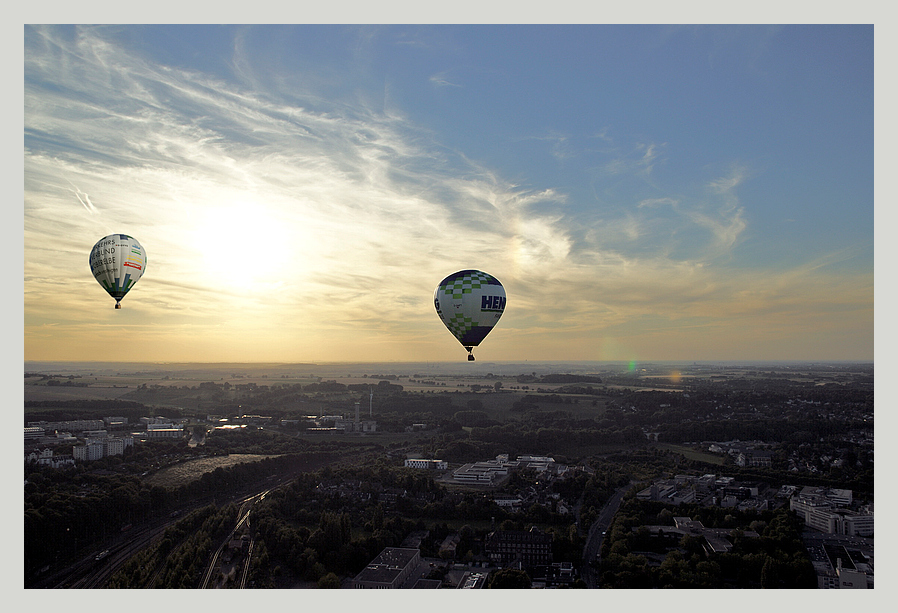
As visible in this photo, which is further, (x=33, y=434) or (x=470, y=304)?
(x=33, y=434)

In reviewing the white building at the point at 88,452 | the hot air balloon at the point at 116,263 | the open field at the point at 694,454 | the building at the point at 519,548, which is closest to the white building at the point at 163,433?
the white building at the point at 88,452

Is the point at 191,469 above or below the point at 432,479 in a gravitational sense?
below

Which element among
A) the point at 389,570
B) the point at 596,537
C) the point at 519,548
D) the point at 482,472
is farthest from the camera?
the point at 482,472

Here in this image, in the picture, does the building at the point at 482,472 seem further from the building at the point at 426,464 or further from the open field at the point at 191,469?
the open field at the point at 191,469

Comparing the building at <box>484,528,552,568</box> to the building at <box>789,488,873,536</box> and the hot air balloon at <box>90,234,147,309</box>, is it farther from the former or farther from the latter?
the hot air balloon at <box>90,234,147,309</box>

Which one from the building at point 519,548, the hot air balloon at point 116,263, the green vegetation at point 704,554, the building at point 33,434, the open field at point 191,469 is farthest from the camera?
the building at point 33,434

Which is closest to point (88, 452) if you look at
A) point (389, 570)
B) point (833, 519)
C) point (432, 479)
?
point (432, 479)

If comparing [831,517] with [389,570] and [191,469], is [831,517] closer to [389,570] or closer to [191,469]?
[389,570]
